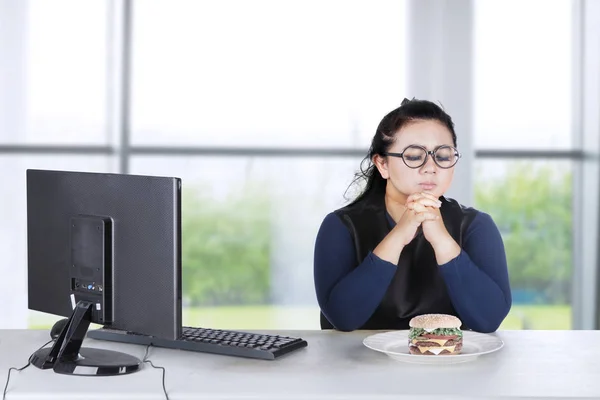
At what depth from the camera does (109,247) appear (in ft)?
5.82

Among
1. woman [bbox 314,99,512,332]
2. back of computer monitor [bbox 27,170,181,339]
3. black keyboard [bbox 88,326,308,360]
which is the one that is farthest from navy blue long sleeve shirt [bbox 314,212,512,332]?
back of computer monitor [bbox 27,170,181,339]

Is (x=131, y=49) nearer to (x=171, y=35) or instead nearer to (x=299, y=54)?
(x=171, y=35)

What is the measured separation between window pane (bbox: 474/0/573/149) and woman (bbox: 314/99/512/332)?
1.89 m

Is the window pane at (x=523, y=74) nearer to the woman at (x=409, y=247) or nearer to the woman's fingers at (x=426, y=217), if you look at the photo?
the woman at (x=409, y=247)

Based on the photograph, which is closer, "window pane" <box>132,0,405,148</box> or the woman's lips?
the woman's lips

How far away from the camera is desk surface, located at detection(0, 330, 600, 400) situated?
5.09ft

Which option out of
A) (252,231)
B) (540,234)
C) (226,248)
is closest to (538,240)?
(540,234)

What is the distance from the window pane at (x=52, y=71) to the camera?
13.6 feet

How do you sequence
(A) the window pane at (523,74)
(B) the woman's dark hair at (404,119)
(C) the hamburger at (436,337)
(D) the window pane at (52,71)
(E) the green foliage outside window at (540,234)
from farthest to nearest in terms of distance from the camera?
(E) the green foliage outside window at (540,234) → (A) the window pane at (523,74) → (D) the window pane at (52,71) → (B) the woman's dark hair at (404,119) → (C) the hamburger at (436,337)

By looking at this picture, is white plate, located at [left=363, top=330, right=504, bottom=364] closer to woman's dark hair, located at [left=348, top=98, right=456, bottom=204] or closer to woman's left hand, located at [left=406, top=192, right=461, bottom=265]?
woman's left hand, located at [left=406, top=192, right=461, bottom=265]

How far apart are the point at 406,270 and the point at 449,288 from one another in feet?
0.77

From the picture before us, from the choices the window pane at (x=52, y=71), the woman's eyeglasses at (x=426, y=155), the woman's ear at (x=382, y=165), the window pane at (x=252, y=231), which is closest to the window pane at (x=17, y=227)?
the window pane at (x=52, y=71)

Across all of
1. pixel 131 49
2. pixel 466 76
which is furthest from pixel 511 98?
pixel 131 49

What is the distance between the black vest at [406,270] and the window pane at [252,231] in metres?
1.78
